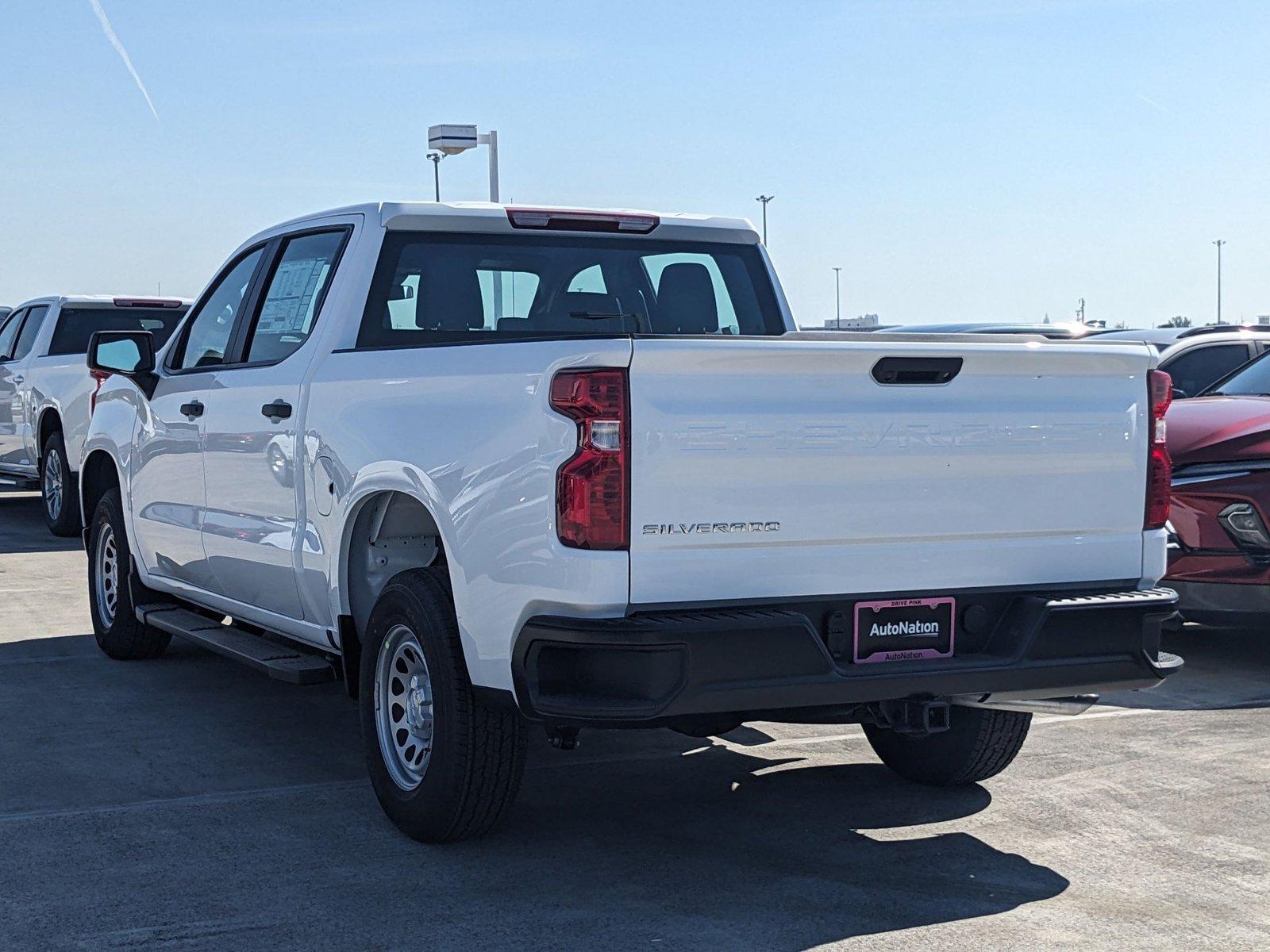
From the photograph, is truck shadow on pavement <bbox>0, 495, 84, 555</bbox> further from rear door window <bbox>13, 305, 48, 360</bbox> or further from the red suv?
the red suv

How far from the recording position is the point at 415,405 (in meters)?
5.14

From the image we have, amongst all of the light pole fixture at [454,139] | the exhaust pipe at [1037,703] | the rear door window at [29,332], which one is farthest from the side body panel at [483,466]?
the light pole fixture at [454,139]

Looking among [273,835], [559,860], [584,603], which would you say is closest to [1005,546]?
[584,603]

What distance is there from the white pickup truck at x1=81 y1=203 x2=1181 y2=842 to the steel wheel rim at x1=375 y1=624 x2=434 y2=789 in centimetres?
1

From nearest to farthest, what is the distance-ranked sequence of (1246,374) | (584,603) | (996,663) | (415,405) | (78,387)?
(584,603) → (996,663) → (415,405) → (1246,374) → (78,387)

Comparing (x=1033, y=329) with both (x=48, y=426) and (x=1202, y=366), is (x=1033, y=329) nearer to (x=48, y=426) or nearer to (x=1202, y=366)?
(x=1202, y=366)

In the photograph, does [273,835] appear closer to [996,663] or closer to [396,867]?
[396,867]

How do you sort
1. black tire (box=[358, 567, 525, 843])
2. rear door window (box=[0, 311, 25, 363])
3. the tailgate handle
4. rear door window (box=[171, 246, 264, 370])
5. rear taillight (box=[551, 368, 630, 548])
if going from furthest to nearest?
rear door window (box=[0, 311, 25, 363]) → rear door window (box=[171, 246, 264, 370]) → black tire (box=[358, 567, 525, 843]) → the tailgate handle → rear taillight (box=[551, 368, 630, 548])

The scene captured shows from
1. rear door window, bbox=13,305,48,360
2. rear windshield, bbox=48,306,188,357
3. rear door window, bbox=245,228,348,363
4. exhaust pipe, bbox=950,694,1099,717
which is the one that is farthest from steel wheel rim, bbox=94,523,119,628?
rear door window, bbox=13,305,48,360

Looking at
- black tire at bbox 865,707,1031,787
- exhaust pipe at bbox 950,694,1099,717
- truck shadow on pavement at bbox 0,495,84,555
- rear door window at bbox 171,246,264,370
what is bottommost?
truck shadow on pavement at bbox 0,495,84,555

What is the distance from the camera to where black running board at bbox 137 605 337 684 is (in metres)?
5.91

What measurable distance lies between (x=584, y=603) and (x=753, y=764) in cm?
215

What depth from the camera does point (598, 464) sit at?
4.31m

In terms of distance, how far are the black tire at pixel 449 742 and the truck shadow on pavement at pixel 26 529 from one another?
924 centimetres
